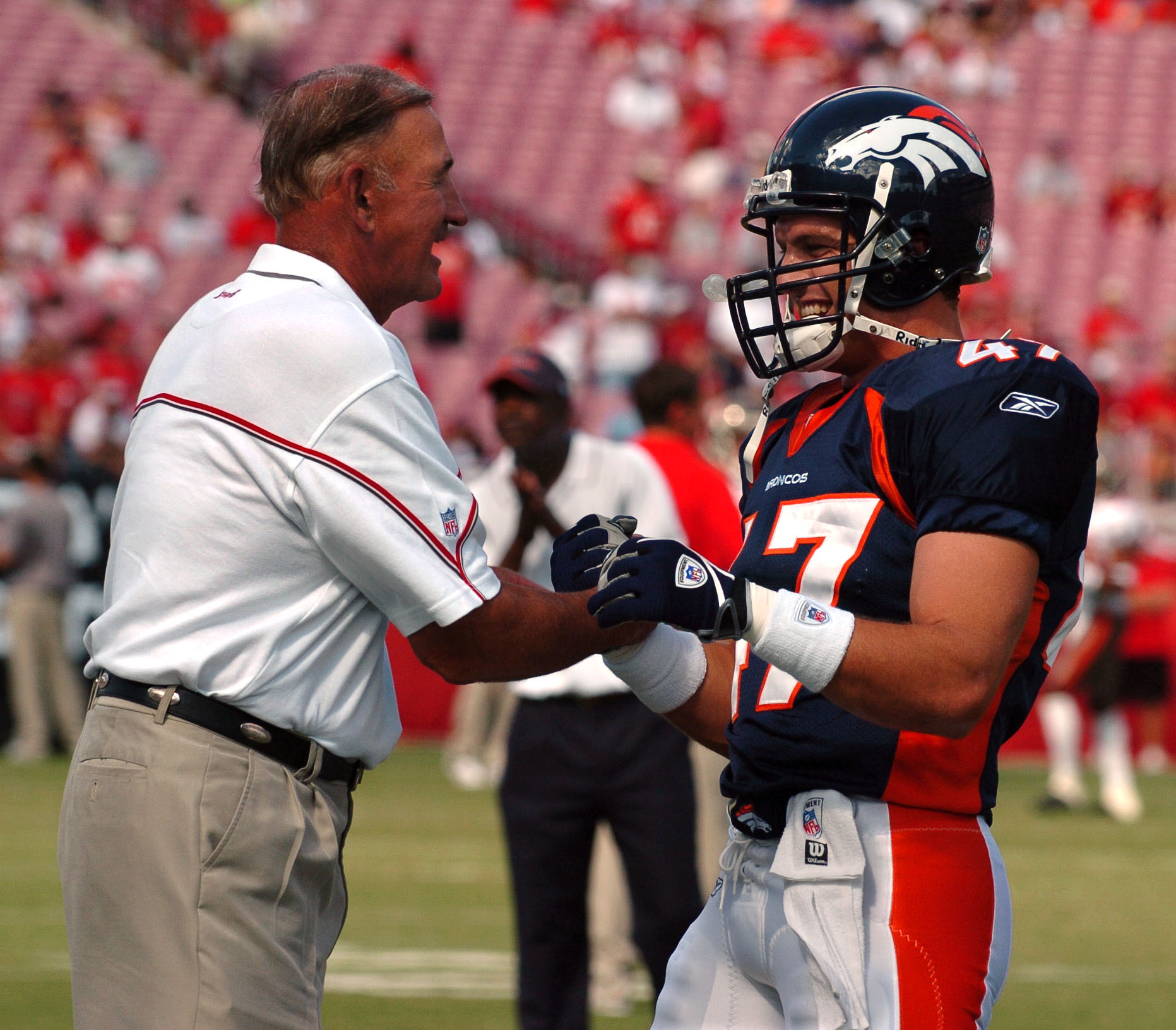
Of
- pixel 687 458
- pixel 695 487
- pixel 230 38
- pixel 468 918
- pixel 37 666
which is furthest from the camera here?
pixel 230 38

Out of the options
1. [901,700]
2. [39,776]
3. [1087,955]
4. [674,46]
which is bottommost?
[39,776]

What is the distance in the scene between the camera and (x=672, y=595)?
7.83 ft

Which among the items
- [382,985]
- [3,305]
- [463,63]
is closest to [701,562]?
[382,985]

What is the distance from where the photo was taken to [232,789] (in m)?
2.63

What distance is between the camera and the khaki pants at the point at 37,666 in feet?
39.7

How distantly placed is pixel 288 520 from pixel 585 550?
1.48 ft

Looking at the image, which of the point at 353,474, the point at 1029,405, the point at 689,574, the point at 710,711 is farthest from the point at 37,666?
the point at 1029,405

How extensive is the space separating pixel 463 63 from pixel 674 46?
8.83 ft

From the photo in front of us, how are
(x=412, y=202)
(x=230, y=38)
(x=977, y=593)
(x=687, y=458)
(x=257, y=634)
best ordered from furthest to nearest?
1. (x=230, y=38)
2. (x=687, y=458)
3. (x=412, y=202)
4. (x=257, y=634)
5. (x=977, y=593)

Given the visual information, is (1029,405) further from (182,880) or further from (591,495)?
(591,495)

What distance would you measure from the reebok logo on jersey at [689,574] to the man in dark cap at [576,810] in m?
2.69

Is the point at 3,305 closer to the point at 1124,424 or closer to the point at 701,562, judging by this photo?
the point at 1124,424

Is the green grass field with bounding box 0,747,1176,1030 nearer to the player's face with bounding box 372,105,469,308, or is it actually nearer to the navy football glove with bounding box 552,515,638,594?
the navy football glove with bounding box 552,515,638,594

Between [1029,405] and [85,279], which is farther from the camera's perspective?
[85,279]
